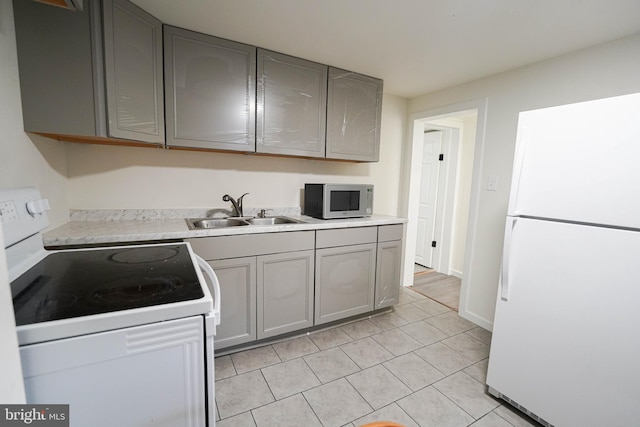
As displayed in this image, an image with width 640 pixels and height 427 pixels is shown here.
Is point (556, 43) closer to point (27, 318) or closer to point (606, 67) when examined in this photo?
point (606, 67)

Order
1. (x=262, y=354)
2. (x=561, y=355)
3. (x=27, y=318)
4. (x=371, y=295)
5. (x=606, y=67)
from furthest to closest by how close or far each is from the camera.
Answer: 1. (x=371, y=295)
2. (x=262, y=354)
3. (x=606, y=67)
4. (x=561, y=355)
5. (x=27, y=318)

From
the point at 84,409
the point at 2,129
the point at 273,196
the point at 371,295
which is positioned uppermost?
the point at 2,129

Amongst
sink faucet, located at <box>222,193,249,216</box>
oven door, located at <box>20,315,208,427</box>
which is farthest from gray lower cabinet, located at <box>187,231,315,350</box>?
oven door, located at <box>20,315,208,427</box>

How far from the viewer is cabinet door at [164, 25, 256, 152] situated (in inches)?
73.6

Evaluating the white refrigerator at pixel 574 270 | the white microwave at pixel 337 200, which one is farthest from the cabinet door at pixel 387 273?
the white refrigerator at pixel 574 270

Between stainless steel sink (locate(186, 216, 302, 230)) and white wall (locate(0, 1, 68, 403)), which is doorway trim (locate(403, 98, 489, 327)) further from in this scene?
white wall (locate(0, 1, 68, 403))

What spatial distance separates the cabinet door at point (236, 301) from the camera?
1903mm

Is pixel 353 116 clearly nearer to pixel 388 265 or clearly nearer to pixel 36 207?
pixel 388 265

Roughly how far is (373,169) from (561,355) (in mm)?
2284

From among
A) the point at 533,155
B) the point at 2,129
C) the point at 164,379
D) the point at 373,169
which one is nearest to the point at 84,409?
the point at 164,379

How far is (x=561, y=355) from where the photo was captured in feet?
4.61

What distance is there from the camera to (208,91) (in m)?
1.97

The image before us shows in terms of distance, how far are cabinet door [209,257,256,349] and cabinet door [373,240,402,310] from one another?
3.91ft

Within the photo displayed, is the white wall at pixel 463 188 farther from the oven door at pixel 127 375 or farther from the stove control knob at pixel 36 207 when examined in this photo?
the stove control knob at pixel 36 207
